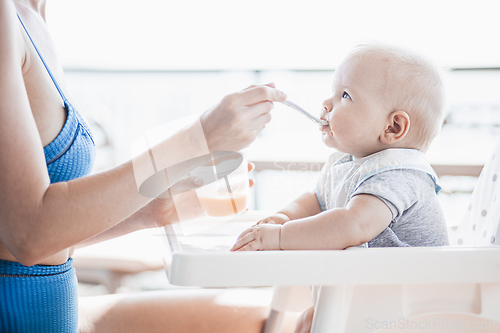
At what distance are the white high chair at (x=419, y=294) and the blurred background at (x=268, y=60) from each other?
161 cm

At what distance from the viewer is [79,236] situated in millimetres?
623

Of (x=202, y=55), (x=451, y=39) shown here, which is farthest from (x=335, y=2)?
(x=202, y=55)

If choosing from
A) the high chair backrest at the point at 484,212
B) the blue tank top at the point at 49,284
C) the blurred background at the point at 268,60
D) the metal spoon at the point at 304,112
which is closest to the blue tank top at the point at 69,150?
the blue tank top at the point at 49,284

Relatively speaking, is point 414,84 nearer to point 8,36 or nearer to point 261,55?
point 8,36

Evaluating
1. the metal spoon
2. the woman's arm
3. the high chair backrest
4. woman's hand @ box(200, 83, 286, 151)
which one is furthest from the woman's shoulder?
the high chair backrest

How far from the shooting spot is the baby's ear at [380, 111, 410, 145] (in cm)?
85

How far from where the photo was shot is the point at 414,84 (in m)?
0.84

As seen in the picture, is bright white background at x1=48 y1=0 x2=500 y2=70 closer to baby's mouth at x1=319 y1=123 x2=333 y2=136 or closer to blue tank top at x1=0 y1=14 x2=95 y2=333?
baby's mouth at x1=319 y1=123 x2=333 y2=136

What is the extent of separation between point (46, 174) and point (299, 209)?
55 centimetres

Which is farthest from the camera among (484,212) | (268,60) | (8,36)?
(268,60)

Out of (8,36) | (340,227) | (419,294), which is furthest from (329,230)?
(8,36)

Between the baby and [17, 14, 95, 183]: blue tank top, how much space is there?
0.33 m

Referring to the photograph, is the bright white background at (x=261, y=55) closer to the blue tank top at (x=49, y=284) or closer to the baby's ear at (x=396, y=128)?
the baby's ear at (x=396, y=128)

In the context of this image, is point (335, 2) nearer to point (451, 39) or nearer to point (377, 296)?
point (451, 39)
